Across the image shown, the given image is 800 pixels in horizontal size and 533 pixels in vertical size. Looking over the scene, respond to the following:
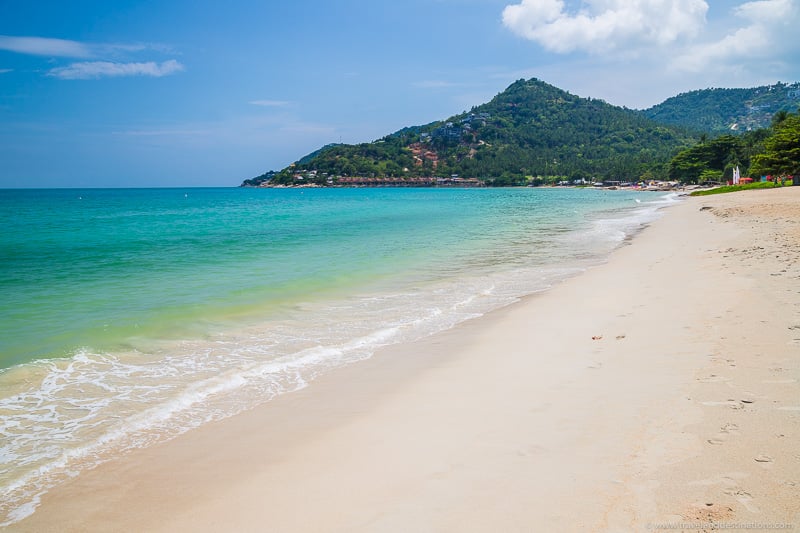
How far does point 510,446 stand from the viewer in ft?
→ 13.9

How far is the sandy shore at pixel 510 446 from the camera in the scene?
3291 mm

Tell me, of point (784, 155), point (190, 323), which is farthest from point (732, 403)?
point (784, 155)

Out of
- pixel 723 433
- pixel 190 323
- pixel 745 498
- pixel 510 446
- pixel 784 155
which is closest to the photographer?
pixel 745 498

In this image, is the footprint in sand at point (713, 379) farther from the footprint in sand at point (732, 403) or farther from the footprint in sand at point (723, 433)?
the footprint in sand at point (723, 433)

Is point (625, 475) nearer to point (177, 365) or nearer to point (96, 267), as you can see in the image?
point (177, 365)

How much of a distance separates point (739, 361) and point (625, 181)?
168 meters

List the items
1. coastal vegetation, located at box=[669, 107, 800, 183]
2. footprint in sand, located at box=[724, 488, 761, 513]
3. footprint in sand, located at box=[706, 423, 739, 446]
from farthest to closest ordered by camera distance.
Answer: coastal vegetation, located at box=[669, 107, 800, 183], footprint in sand, located at box=[706, 423, 739, 446], footprint in sand, located at box=[724, 488, 761, 513]

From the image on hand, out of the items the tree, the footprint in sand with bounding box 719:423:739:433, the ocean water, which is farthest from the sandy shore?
the tree

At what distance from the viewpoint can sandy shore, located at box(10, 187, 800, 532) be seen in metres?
3.29

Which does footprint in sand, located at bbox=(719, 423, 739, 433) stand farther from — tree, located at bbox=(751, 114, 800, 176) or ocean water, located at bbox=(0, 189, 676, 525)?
tree, located at bbox=(751, 114, 800, 176)

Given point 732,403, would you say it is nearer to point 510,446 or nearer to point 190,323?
point 510,446

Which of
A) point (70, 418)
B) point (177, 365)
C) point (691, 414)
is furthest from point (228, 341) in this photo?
point (691, 414)

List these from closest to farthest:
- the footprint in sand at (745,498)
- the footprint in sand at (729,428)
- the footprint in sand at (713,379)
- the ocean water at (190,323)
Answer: the footprint in sand at (745,498) < the footprint in sand at (729,428) < the footprint in sand at (713,379) < the ocean water at (190,323)

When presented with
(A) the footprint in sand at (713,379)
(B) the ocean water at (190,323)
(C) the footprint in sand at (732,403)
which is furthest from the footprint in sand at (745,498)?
(B) the ocean water at (190,323)
